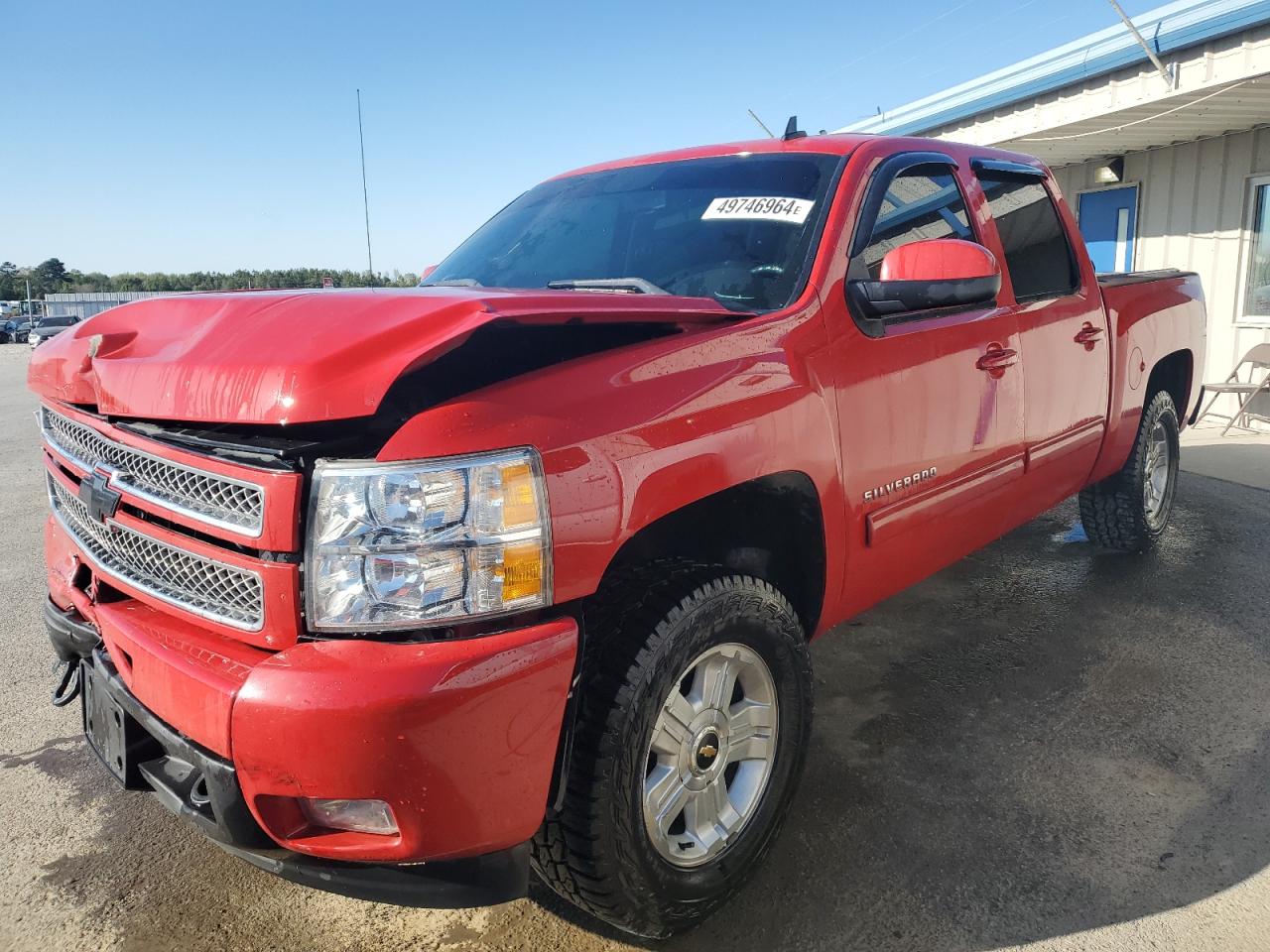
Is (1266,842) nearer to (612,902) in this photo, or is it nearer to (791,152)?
(612,902)

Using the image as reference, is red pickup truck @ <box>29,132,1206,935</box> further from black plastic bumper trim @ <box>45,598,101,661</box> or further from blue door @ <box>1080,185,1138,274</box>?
blue door @ <box>1080,185,1138,274</box>

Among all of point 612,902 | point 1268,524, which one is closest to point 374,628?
point 612,902

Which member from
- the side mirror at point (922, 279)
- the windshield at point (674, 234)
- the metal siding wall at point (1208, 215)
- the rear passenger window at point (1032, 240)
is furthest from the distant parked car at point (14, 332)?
the side mirror at point (922, 279)

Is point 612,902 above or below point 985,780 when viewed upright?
above

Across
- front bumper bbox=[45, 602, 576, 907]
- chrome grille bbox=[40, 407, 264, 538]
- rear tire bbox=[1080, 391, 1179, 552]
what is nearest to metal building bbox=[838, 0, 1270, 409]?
rear tire bbox=[1080, 391, 1179, 552]

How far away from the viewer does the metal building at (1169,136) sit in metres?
7.50

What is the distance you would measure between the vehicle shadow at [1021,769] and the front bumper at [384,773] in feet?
2.15

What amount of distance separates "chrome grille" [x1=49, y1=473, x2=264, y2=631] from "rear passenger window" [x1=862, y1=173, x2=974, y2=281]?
1969mm

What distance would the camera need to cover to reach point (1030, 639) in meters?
3.92

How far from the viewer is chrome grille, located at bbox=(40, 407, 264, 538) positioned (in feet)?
5.73

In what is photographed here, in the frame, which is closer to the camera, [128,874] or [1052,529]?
[128,874]

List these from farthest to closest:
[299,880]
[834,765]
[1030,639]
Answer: [1030,639]
[834,765]
[299,880]

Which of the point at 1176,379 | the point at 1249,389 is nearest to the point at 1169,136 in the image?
the point at 1249,389

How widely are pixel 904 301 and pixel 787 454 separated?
695 mm
